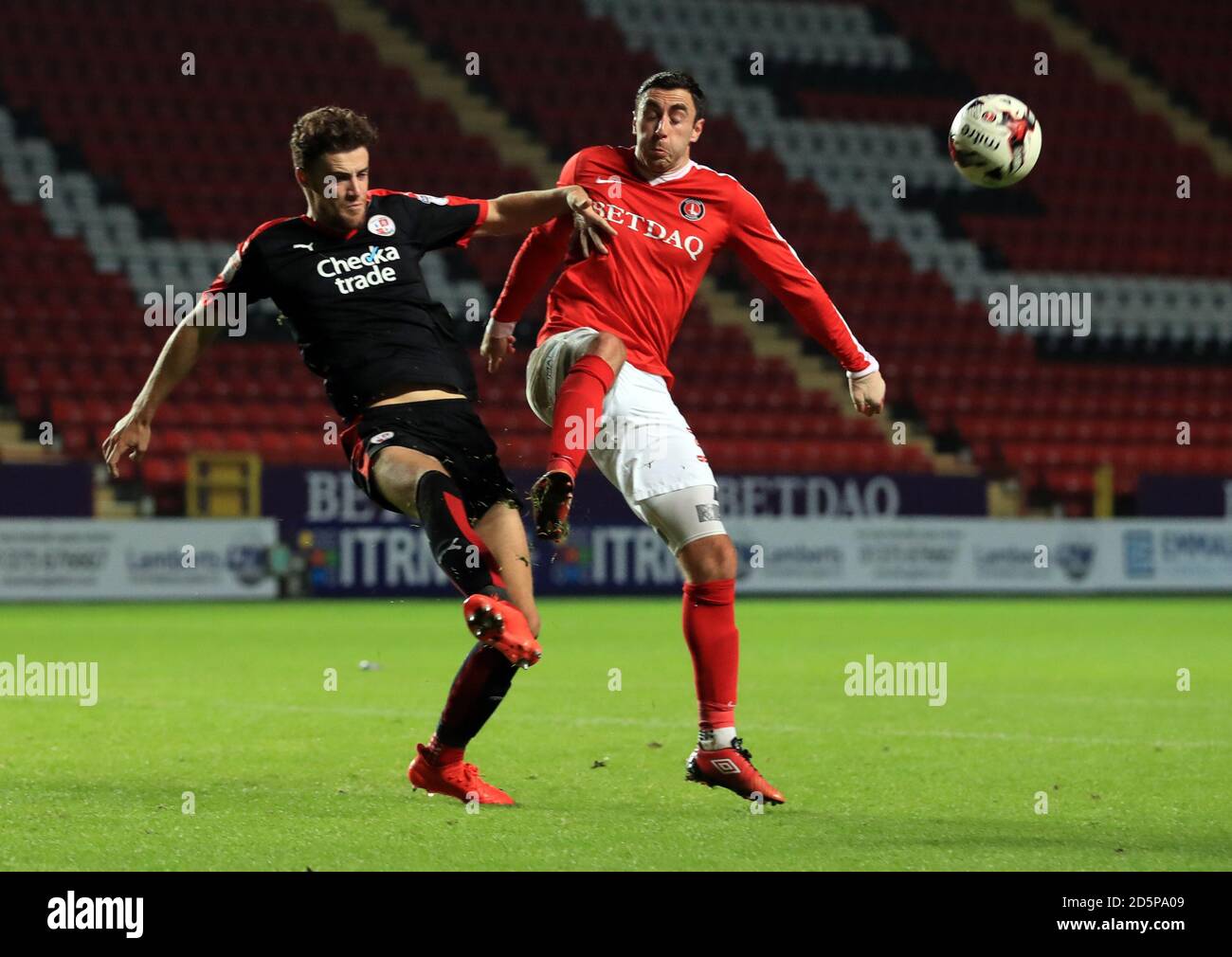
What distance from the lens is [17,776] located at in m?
6.18

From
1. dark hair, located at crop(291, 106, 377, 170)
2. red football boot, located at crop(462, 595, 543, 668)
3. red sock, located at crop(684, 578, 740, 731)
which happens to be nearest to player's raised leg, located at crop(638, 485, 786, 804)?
red sock, located at crop(684, 578, 740, 731)

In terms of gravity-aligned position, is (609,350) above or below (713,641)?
above

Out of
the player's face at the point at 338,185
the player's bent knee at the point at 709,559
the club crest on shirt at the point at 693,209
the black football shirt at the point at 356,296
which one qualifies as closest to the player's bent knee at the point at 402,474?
the black football shirt at the point at 356,296

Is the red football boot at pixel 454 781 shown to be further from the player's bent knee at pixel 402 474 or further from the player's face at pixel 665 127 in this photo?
the player's face at pixel 665 127

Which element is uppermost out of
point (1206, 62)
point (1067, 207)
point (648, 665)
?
point (1206, 62)

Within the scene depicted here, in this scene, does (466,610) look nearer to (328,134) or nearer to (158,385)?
(158,385)

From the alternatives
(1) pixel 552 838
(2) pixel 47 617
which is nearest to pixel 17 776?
(1) pixel 552 838

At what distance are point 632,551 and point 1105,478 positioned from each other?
254 inches

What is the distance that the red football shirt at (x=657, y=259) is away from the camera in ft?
20.9

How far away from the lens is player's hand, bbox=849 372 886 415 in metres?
6.29

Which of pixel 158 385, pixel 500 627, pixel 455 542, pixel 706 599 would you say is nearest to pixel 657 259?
pixel 706 599

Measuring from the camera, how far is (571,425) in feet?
19.4

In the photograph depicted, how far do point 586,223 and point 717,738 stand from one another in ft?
5.85

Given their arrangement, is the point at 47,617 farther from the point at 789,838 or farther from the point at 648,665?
→ the point at 789,838
